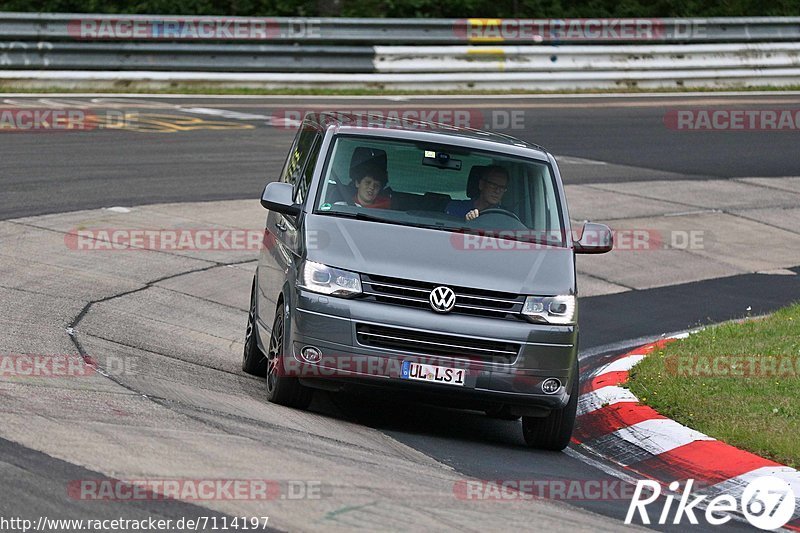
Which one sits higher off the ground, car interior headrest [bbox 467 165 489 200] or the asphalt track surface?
car interior headrest [bbox 467 165 489 200]

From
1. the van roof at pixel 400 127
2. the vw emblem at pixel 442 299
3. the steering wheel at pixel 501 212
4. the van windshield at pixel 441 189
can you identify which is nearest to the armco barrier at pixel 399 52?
the van roof at pixel 400 127

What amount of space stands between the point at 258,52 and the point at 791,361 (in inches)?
636

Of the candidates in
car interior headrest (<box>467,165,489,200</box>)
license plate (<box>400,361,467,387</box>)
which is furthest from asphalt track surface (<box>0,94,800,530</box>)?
car interior headrest (<box>467,165,489,200</box>)

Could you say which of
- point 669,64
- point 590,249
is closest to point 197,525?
point 590,249

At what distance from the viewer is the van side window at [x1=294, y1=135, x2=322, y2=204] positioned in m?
9.00

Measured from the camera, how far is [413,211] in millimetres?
8836

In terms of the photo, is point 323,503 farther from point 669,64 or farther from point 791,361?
point 669,64

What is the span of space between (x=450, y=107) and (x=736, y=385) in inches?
558

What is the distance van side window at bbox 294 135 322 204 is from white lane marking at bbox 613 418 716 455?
8.44 ft

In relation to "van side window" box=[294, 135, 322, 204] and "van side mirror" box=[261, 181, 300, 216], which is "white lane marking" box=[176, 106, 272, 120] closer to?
"van side window" box=[294, 135, 322, 204]

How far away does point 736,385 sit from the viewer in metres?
9.41

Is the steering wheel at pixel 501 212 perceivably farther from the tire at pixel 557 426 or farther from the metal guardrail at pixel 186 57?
the metal guardrail at pixel 186 57

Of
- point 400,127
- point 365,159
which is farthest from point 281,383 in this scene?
point 400,127

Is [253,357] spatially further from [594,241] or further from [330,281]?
[594,241]
